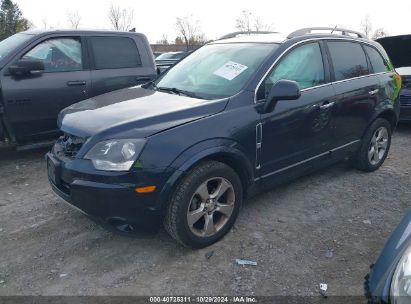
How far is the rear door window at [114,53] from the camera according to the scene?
583cm

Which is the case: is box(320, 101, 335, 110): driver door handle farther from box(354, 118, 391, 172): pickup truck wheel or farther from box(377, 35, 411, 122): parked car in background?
box(377, 35, 411, 122): parked car in background

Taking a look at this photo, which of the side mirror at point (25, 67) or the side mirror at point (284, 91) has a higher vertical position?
the side mirror at point (25, 67)

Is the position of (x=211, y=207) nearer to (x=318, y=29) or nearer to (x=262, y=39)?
(x=262, y=39)

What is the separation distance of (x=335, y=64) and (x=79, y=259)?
329cm

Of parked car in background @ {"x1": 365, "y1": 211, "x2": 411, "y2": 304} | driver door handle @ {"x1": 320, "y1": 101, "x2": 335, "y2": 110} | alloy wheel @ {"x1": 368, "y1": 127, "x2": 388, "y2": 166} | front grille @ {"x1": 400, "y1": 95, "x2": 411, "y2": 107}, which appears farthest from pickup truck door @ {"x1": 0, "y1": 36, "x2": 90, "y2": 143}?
front grille @ {"x1": 400, "y1": 95, "x2": 411, "y2": 107}

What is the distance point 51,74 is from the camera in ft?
17.5

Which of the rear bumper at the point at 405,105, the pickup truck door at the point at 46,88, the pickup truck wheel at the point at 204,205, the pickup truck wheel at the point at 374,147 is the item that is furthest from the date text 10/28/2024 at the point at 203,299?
the rear bumper at the point at 405,105

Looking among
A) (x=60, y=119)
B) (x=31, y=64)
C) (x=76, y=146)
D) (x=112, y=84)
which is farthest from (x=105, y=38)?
(x=76, y=146)

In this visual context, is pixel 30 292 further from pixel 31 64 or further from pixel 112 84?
pixel 112 84

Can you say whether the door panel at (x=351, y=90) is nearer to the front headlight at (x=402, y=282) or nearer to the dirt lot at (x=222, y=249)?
the dirt lot at (x=222, y=249)

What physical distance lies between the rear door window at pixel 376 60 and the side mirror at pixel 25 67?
4.16 metres

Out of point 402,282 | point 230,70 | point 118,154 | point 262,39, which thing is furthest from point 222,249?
point 262,39

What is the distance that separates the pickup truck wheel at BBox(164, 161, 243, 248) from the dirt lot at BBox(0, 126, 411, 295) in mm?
151

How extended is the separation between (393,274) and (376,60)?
395 cm
